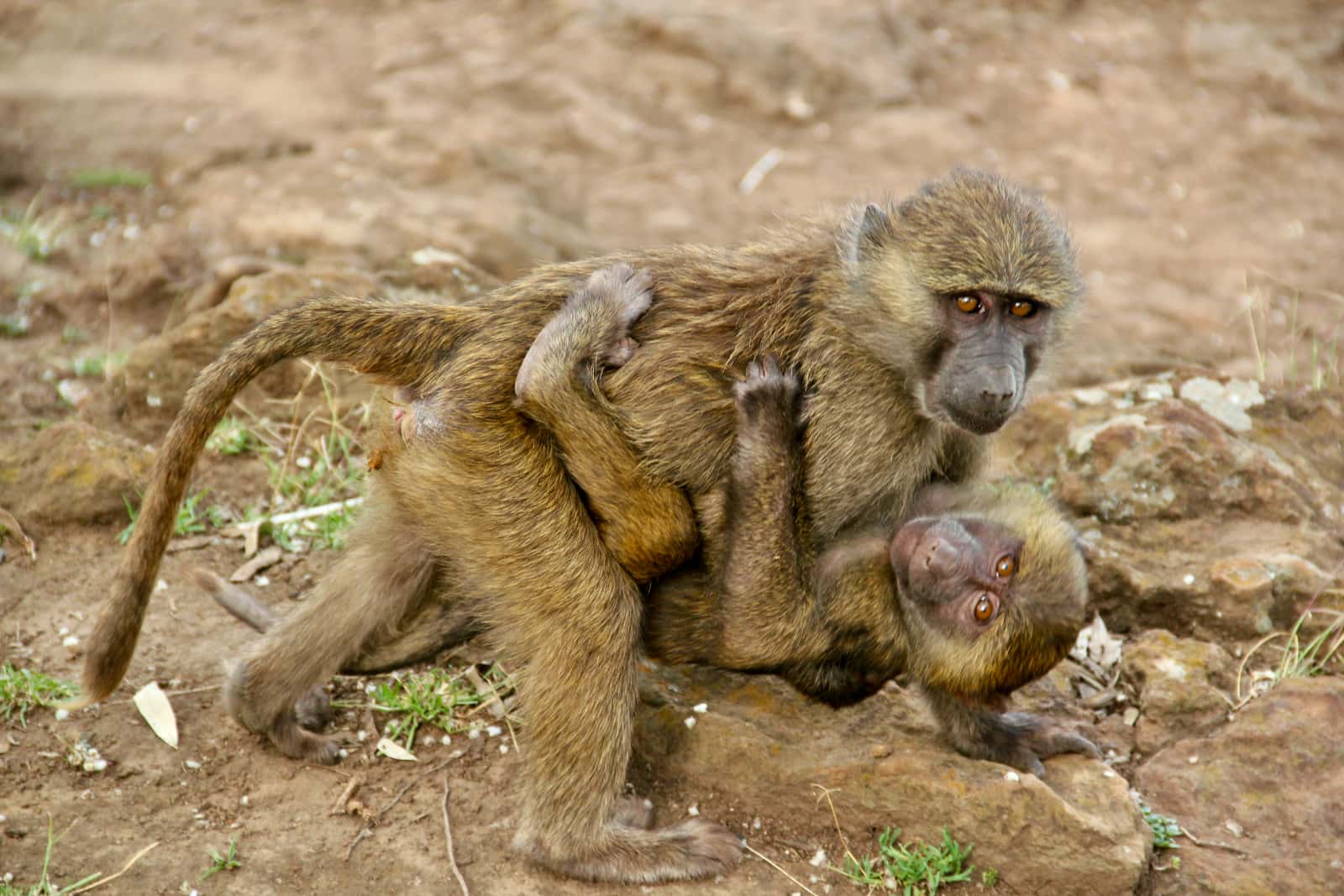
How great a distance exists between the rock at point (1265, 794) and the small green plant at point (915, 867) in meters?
0.51

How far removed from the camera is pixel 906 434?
3.63 meters

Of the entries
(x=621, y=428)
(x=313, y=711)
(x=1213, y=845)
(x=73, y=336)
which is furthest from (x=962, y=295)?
(x=73, y=336)

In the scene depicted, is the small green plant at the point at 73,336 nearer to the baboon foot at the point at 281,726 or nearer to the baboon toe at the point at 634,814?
the baboon foot at the point at 281,726

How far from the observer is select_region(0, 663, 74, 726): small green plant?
3707 millimetres

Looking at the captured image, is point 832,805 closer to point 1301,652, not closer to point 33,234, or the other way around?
point 1301,652

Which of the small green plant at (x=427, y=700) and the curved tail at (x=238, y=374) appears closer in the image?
the curved tail at (x=238, y=374)

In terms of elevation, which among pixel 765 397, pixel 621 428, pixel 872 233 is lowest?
pixel 621 428

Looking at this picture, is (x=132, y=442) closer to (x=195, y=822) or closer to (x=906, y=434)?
(x=195, y=822)

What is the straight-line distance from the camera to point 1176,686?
4016 mm

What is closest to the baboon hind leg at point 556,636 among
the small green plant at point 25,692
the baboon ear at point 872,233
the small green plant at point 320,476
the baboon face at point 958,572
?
the baboon face at point 958,572

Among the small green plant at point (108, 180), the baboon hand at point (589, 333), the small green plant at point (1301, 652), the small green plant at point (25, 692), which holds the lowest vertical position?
the small green plant at point (1301, 652)

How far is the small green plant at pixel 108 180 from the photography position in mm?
6727

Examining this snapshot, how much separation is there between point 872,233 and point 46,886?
259cm

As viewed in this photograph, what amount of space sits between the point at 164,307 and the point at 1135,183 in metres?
5.20
